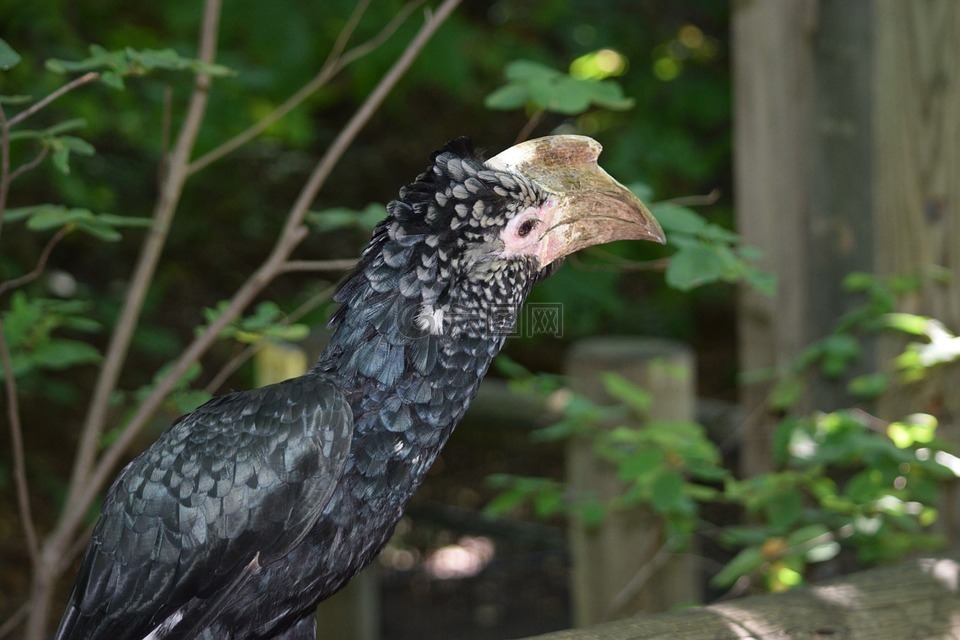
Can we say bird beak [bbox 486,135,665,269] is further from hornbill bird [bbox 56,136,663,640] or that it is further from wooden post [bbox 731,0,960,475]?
wooden post [bbox 731,0,960,475]

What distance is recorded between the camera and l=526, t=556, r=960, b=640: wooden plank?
180cm

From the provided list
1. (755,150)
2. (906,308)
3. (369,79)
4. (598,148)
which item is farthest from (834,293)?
(369,79)

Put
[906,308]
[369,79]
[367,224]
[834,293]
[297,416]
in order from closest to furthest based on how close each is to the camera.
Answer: [297,416], [367,224], [906,308], [834,293], [369,79]

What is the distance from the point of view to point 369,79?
491cm

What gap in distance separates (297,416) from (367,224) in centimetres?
68

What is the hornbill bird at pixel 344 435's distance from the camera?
1.76m

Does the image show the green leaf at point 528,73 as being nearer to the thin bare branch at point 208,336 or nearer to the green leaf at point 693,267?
the thin bare branch at point 208,336

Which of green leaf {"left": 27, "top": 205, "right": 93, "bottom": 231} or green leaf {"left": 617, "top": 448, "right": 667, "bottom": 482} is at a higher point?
green leaf {"left": 27, "top": 205, "right": 93, "bottom": 231}

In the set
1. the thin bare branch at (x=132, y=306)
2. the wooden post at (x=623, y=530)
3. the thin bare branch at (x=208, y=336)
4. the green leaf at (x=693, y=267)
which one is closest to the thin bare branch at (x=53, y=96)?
Result: the thin bare branch at (x=132, y=306)

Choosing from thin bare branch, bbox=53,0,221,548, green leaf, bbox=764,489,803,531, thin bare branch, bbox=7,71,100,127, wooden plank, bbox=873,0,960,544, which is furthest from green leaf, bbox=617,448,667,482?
thin bare branch, bbox=7,71,100,127

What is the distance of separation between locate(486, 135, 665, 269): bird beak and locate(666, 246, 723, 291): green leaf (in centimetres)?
19

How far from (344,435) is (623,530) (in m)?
1.60

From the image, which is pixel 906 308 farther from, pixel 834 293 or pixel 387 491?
pixel 387 491

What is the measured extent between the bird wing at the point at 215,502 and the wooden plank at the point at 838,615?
0.50 m
